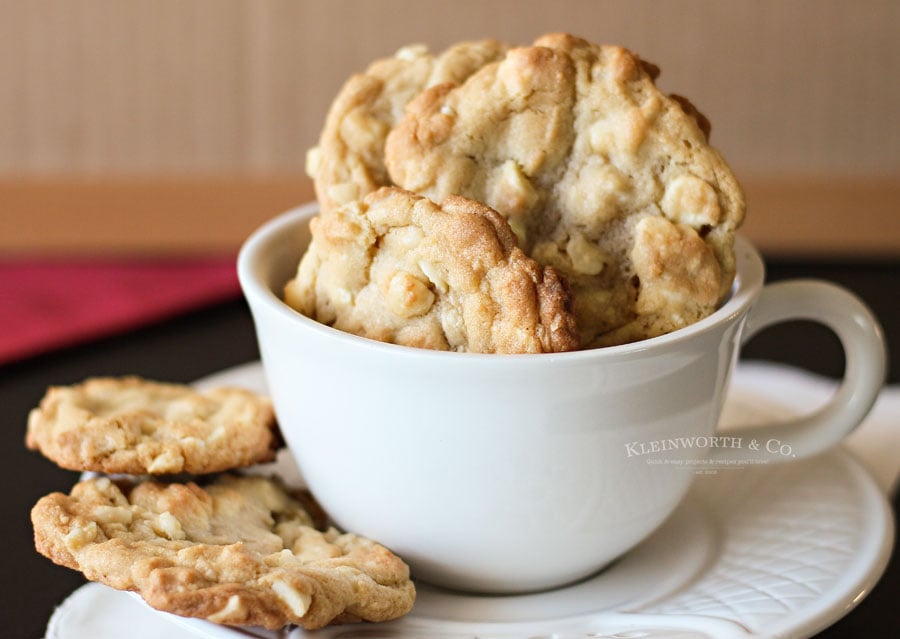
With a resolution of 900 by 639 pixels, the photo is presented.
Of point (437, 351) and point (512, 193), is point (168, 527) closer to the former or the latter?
point (437, 351)

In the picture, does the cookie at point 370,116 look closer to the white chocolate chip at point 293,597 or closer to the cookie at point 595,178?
the cookie at point 595,178

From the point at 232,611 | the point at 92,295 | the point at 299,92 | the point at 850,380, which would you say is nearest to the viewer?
the point at 232,611

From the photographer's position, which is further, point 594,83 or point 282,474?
point 282,474

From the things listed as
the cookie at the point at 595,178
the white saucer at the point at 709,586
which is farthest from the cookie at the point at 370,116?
the white saucer at the point at 709,586

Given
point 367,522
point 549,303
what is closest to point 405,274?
point 549,303

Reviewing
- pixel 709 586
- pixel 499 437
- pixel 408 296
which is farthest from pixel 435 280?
pixel 709 586

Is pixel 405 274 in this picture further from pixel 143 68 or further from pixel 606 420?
pixel 143 68
